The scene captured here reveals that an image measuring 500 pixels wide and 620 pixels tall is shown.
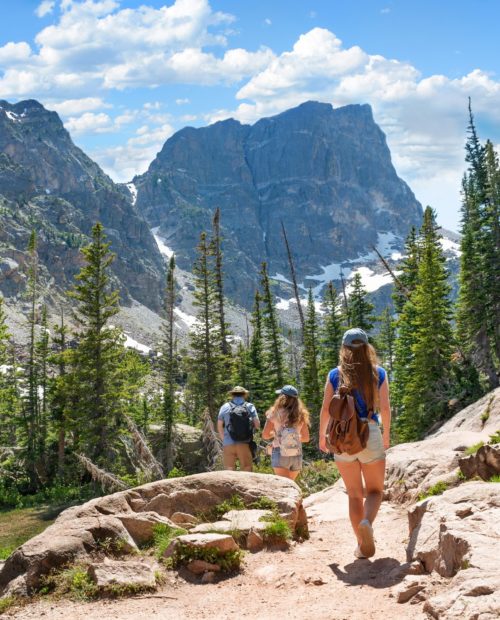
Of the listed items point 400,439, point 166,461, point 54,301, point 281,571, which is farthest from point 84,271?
point 54,301

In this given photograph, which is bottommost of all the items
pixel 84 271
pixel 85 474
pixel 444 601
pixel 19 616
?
pixel 85 474

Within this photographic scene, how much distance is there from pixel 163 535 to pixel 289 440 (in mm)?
2815

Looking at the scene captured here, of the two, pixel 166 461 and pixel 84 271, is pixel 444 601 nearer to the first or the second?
pixel 84 271

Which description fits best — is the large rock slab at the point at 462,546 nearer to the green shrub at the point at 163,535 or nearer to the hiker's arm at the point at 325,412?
the hiker's arm at the point at 325,412

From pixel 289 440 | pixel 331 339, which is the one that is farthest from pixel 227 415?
pixel 331 339

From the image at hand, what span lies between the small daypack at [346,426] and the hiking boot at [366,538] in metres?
0.79

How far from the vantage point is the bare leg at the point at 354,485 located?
20.9 ft

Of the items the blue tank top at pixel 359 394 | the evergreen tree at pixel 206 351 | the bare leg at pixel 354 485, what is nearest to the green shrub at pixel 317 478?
the bare leg at pixel 354 485

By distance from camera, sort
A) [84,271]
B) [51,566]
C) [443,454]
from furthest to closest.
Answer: [84,271] < [443,454] < [51,566]

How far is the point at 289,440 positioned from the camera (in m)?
9.55

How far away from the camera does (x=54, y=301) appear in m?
155

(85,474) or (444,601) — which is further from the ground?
(444,601)

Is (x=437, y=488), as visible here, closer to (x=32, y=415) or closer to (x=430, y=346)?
(x=430, y=346)

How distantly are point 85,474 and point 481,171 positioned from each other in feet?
121
